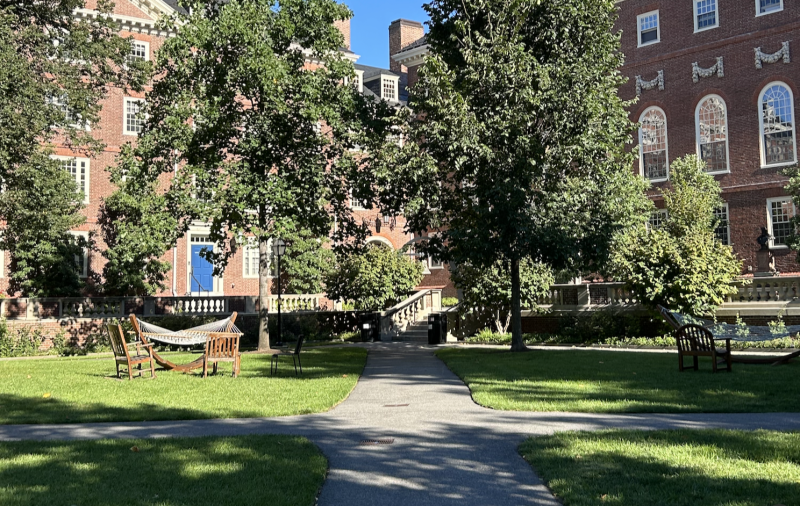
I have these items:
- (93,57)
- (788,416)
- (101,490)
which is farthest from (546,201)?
(101,490)

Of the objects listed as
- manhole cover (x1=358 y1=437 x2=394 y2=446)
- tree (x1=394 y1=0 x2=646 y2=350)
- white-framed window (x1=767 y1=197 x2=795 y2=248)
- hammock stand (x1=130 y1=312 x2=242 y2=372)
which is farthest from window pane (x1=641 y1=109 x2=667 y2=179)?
manhole cover (x1=358 y1=437 x2=394 y2=446)

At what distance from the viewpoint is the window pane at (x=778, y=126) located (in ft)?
100

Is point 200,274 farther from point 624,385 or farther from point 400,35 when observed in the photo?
point 624,385

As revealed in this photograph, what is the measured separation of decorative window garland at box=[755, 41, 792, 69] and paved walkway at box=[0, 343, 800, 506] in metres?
25.0

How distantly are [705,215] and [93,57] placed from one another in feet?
72.0

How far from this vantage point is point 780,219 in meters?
30.8

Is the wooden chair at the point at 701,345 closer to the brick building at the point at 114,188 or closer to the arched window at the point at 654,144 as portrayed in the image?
the brick building at the point at 114,188

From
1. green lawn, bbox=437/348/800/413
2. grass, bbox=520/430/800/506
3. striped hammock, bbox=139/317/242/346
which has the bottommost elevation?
green lawn, bbox=437/348/800/413

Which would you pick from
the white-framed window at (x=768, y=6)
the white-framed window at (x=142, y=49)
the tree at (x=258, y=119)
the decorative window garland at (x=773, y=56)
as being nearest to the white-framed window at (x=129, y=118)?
the white-framed window at (x=142, y=49)

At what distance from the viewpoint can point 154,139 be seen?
884 inches

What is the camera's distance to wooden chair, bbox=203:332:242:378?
15336 mm

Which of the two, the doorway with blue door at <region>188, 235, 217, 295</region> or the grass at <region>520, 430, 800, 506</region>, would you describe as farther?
the doorway with blue door at <region>188, 235, 217, 295</region>

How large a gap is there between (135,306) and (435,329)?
12.1 meters

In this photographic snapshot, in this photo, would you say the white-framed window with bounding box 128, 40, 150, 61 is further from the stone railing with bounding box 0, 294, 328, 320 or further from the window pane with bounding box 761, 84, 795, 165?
the window pane with bounding box 761, 84, 795, 165
